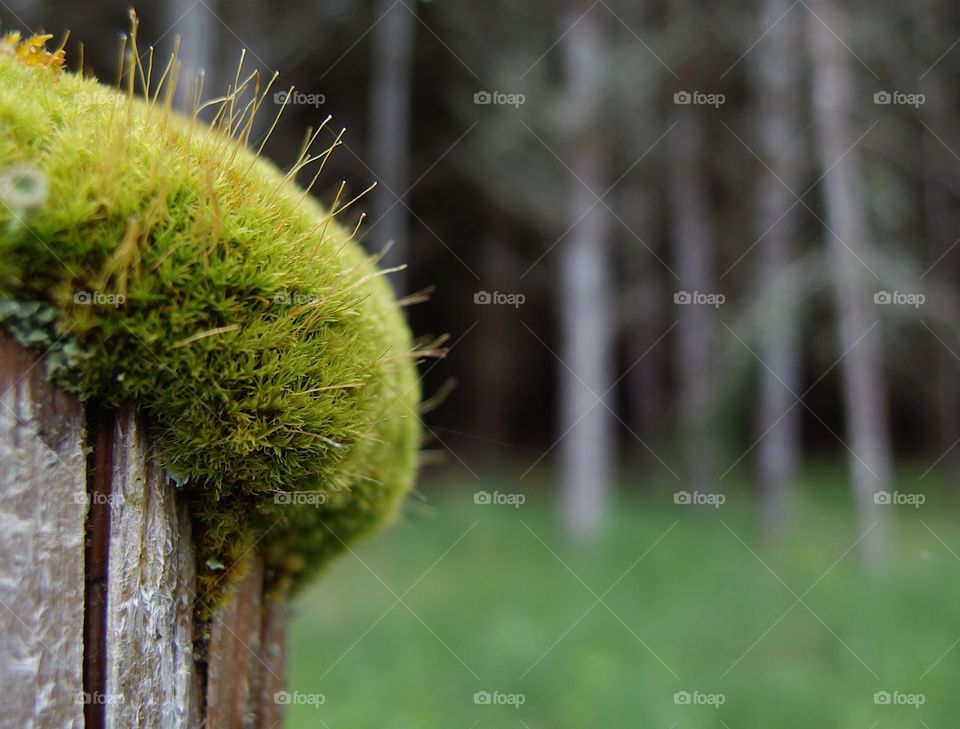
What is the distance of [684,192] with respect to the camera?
11.4m

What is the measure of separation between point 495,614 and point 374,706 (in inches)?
88.9

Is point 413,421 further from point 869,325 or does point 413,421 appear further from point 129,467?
point 869,325

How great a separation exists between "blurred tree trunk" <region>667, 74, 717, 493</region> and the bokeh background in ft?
0.17

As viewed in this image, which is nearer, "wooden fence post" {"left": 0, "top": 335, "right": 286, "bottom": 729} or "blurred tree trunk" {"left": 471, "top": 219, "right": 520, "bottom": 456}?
"wooden fence post" {"left": 0, "top": 335, "right": 286, "bottom": 729}

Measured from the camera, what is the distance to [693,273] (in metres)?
11.5

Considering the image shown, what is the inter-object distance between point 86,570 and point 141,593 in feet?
0.34

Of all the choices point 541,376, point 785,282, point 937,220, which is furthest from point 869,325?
point 541,376

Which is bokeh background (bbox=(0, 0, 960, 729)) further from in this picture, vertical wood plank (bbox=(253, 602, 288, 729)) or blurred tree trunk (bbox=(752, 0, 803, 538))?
vertical wood plank (bbox=(253, 602, 288, 729))

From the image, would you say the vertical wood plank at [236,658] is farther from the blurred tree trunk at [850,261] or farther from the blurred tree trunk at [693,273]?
the blurred tree trunk at [693,273]

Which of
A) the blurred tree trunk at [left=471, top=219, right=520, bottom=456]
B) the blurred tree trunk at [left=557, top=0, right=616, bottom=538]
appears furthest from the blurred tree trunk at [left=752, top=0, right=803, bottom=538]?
the blurred tree trunk at [left=471, top=219, right=520, bottom=456]

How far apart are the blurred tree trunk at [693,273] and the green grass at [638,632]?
1.24m

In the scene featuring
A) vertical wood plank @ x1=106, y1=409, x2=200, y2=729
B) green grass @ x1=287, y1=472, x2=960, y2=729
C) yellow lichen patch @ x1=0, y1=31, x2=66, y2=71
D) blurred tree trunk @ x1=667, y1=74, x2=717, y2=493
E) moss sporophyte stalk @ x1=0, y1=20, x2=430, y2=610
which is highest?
blurred tree trunk @ x1=667, y1=74, x2=717, y2=493

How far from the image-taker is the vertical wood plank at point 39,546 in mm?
1177

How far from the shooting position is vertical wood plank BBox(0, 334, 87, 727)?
118 cm
